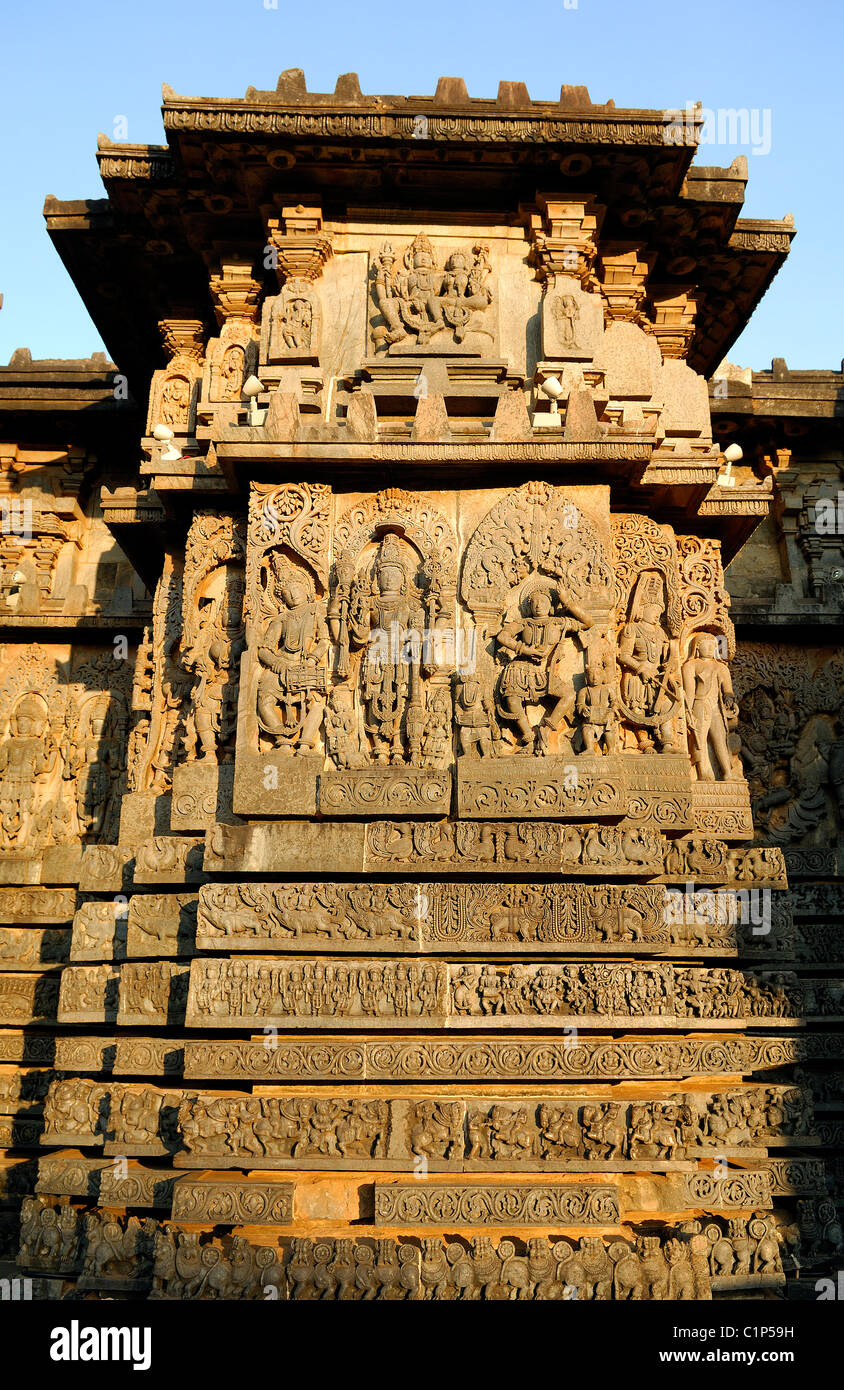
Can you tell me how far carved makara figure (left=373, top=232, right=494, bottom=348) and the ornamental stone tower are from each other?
3 centimetres

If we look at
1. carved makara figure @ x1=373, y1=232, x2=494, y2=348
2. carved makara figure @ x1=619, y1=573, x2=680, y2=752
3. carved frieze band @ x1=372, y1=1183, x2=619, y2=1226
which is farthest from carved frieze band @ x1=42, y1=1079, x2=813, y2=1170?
carved makara figure @ x1=373, y1=232, x2=494, y2=348

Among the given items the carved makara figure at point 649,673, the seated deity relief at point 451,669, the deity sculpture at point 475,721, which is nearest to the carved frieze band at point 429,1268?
the seated deity relief at point 451,669

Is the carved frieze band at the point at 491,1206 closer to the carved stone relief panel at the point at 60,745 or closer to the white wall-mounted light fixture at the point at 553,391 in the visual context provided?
the white wall-mounted light fixture at the point at 553,391

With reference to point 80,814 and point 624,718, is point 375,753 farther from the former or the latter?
point 80,814

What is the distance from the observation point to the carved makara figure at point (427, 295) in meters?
9.43

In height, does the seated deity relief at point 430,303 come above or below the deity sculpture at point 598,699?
above

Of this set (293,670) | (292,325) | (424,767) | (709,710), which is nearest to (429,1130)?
(424,767)

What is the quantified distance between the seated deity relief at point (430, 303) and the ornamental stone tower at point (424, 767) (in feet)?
0.10

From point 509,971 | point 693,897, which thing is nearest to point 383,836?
point 509,971

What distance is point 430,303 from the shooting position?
31.1 ft

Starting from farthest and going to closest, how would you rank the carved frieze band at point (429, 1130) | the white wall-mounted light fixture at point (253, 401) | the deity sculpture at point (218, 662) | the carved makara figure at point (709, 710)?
the carved makara figure at point (709, 710), the white wall-mounted light fixture at point (253, 401), the deity sculpture at point (218, 662), the carved frieze band at point (429, 1130)

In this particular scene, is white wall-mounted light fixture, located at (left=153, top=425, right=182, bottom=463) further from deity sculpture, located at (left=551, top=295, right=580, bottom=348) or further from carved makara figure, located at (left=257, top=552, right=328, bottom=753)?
deity sculpture, located at (left=551, top=295, right=580, bottom=348)

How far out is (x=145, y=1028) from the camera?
317 inches

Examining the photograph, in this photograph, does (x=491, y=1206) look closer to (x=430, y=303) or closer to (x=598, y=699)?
(x=598, y=699)
